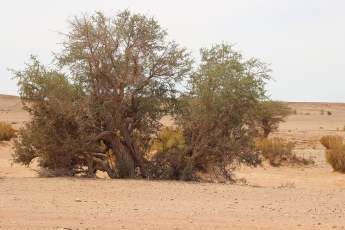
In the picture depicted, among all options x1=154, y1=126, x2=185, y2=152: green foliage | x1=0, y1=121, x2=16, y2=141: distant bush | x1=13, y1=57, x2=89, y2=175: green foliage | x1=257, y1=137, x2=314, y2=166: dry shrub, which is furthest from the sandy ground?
x1=0, y1=121, x2=16, y2=141: distant bush

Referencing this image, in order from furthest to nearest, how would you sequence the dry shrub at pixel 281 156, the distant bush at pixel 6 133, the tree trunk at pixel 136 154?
the distant bush at pixel 6 133 < the dry shrub at pixel 281 156 < the tree trunk at pixel 136 154

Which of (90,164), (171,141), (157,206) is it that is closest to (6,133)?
(90,164)

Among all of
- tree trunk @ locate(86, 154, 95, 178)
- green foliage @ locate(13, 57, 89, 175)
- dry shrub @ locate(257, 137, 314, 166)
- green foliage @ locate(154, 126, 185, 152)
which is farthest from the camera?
dry shrub @ locate(257, 137, 314, 166)

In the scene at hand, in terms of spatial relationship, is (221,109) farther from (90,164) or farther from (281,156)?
(281,156)

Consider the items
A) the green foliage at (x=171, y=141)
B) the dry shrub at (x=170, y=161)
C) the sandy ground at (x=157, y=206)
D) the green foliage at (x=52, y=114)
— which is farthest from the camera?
the green foliage at (x=171, y=141)

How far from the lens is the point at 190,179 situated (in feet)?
50.7

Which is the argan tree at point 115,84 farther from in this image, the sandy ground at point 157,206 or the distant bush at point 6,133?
the distant bush at point 6,133

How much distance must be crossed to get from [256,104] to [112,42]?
447 cm

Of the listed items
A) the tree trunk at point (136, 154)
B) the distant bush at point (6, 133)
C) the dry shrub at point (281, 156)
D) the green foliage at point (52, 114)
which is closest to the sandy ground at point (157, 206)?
the green foliage at point (52, 114)

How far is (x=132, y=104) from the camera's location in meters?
15.4

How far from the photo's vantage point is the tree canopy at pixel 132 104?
14.4 metres

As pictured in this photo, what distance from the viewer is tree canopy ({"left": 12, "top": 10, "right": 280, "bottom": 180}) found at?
47.1ft

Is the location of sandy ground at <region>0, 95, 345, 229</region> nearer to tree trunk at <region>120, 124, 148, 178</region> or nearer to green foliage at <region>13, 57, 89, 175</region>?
green foliage at <region>13, 57, 89, 175</region>

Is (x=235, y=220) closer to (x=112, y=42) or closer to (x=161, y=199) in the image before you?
(x=161, y=199)
